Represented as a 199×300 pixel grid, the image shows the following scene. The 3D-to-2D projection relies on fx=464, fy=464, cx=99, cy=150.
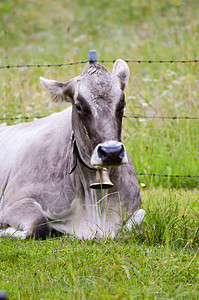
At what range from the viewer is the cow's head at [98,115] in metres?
3.52

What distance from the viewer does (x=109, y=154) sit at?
3.46 m

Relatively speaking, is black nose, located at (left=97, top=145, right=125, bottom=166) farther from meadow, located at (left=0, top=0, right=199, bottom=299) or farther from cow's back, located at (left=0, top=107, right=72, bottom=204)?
cow's back, located at (left=0, top=107, right=72, bottom=204)

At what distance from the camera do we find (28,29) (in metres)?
16.8

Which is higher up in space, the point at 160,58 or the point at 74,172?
the point at 160,58

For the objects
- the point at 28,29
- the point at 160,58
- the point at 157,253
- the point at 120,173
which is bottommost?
the point at 157,253

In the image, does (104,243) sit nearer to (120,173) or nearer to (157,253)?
(157,253)

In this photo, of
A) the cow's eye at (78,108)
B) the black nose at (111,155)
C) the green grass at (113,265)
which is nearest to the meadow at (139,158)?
the green grass at (113,265)

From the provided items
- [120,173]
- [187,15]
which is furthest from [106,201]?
[187,15]

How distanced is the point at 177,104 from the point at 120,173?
3293 millimetres

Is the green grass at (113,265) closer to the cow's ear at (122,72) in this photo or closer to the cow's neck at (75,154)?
the cow's neck at (75,154)

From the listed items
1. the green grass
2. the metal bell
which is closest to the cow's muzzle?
the metal bell

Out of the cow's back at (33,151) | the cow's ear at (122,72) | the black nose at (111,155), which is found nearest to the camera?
the black nose at (111,155)

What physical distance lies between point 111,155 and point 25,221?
1.23 metres

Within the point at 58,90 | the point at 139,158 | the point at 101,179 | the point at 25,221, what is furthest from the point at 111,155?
the point at 139,158
